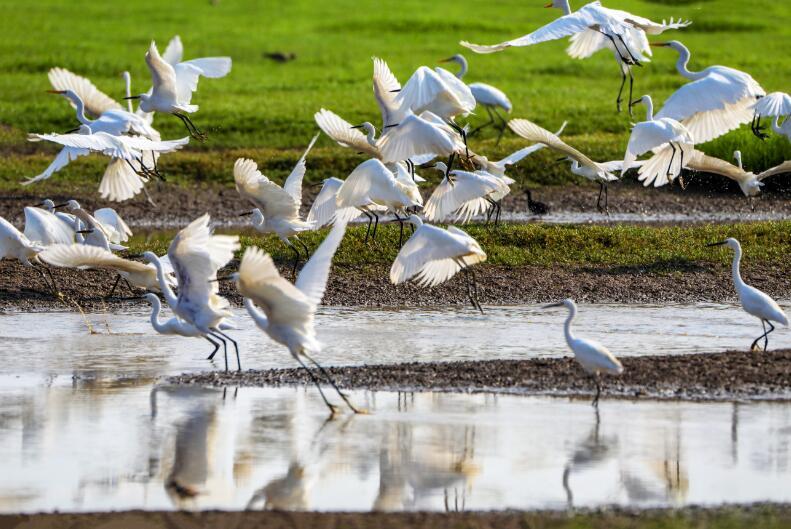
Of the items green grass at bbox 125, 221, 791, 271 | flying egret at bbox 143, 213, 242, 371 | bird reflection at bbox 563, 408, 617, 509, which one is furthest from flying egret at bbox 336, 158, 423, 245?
bird reflection at bbox 563, 408, 617, 509

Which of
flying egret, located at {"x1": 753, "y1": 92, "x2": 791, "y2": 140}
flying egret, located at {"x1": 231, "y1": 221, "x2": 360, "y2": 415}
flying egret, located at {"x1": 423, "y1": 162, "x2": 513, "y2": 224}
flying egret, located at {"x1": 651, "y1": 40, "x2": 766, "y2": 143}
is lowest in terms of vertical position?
flying egret, located at {"x1": 423, "y1": 162, "x2": 513, "y2": 224}

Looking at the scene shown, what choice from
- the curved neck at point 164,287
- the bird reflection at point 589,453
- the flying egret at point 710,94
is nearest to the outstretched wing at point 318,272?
the curved neck at point 164,287

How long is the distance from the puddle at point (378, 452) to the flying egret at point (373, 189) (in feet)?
9.60

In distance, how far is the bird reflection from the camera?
22.6 feet

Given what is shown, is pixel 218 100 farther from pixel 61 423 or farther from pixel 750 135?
pixel 61 423

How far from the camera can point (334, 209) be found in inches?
483

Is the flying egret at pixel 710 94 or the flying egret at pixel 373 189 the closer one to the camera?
the flying egret at pixel 373 189

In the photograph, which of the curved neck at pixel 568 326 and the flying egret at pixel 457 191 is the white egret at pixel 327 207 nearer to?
the flying egret at pixel 457 191

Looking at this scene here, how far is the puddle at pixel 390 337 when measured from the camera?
9734mm

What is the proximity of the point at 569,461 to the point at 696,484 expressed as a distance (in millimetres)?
700

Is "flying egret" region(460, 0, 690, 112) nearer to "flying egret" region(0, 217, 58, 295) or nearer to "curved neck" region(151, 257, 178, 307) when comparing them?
"curved neck" region(151, 257, 178, 307)

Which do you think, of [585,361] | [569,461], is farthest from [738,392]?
[569,461]

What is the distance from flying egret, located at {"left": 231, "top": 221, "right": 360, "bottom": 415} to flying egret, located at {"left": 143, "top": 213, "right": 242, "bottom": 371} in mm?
458

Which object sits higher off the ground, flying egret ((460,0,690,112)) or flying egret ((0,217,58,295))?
flying egret ((460,0,690,112))
